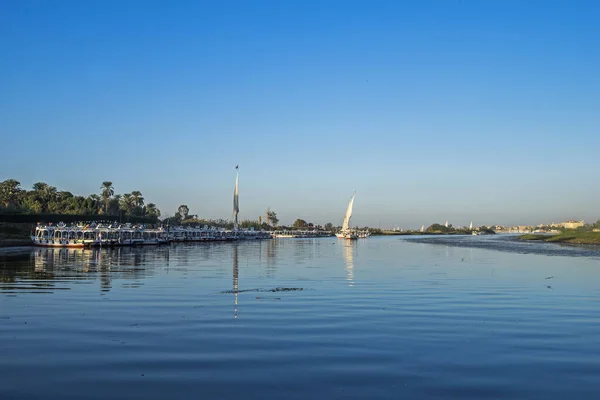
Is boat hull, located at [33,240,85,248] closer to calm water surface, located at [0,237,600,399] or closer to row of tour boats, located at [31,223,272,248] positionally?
row of tour boats, located at [31,223,272,248]

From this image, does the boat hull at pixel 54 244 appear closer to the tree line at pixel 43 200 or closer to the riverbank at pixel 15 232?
the riverbank at pixel 15 232

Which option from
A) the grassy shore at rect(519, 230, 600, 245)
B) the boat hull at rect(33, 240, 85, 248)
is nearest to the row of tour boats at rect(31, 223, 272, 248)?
the boat hull at rect(33, 240, 85, 248)

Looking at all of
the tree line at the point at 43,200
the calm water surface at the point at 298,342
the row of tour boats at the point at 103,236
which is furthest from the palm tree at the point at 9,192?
the calm water surface at the point at 298,342

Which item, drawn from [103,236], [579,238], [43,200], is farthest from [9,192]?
[579,238]

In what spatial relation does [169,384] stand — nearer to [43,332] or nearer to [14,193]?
[43,332]

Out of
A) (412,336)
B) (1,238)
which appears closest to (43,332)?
(412,336)

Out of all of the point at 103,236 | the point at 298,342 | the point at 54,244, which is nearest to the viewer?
the point at 298,342

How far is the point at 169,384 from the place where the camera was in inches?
453

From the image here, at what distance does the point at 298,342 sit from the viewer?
51.6 feet

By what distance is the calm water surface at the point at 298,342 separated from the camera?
1142 centimetres

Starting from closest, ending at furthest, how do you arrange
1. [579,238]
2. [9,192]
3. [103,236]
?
[103,236] → [579,238] → [9,192]

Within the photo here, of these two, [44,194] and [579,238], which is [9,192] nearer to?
[44,194]

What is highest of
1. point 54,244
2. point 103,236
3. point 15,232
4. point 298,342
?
point 15,232

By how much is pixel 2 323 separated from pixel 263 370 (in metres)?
11.1
